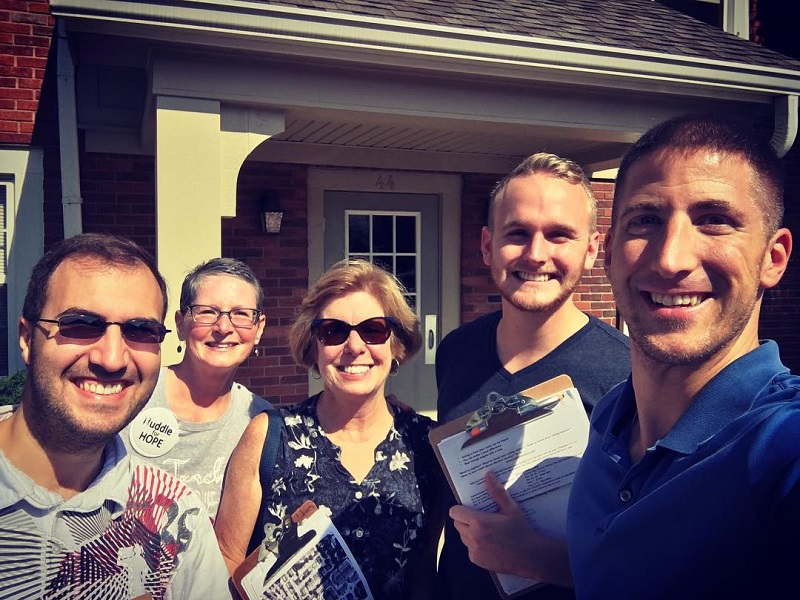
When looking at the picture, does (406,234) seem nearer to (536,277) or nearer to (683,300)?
(536,277)

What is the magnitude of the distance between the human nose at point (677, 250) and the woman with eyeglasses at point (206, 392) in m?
1.63

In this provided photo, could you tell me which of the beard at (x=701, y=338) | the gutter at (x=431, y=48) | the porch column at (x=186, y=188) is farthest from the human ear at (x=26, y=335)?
the gutter at (x=431, y=48)

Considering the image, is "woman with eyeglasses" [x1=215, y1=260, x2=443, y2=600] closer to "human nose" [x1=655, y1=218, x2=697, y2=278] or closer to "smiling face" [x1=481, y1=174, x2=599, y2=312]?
"smiling face" [x1=481, y1=174, x2=599, y2=312]

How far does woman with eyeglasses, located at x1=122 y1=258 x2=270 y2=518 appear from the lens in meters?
2.09

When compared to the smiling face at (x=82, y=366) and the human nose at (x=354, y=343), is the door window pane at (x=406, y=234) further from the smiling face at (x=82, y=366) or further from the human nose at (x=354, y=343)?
the smiling face at (x=82, y=366)

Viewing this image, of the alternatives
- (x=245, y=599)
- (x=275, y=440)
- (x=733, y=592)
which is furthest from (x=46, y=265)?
(x=733, y=592)

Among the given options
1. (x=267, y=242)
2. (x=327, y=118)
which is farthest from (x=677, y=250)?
(x=267, y=242)

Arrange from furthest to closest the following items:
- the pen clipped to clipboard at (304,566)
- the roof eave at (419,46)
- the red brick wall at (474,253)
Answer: the red brick wall at (474,253)
the roof eave at (419,46)
the pen clipped to clipboard at (304,566)

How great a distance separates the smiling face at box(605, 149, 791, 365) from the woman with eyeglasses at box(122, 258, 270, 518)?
1580mm

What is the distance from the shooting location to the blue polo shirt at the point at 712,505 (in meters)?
0.98

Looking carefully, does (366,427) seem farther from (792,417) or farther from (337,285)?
(792,417)

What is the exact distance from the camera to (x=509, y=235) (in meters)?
2.06

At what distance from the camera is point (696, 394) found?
128 cm

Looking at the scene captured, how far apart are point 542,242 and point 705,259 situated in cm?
78
